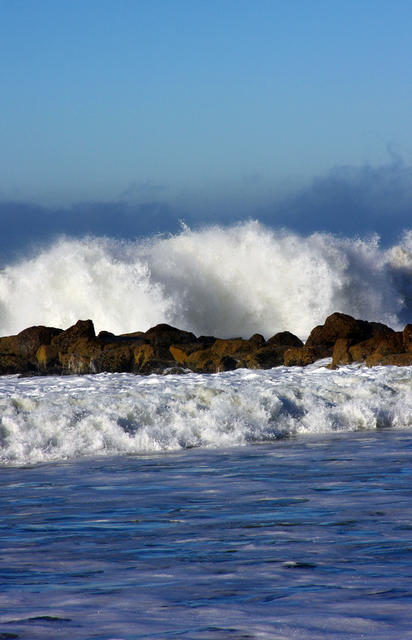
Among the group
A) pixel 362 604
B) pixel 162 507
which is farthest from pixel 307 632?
pixel 162 507

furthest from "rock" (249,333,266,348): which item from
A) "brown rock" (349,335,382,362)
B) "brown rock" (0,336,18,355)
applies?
"brown rock" (0,336,18,355)

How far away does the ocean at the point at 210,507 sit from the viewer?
9.43ft

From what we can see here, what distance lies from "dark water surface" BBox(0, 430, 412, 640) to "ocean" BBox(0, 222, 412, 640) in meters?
0.01

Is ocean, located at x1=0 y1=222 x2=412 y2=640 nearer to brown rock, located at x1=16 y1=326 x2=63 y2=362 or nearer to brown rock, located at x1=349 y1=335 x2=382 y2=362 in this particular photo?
brown rock, located at x1=349 y1=335 x2=382 y2=362

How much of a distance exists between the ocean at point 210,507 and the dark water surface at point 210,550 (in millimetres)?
11

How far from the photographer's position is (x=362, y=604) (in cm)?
293

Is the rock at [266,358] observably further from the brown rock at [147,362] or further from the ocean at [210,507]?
the brown rock at [147,362]

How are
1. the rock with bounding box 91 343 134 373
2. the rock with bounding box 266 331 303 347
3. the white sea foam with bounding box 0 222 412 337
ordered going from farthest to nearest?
the white sea foam with bounding box 0 222 412 337, the rock with bounding box 266 331 303 347, the rock with bounding box 91 343 134 373

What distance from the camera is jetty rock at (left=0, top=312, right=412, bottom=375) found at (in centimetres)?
1449

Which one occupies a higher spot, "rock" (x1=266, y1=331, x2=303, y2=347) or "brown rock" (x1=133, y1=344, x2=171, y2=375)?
"rock" (x1=266, y1=331, x2=303, y2=347)

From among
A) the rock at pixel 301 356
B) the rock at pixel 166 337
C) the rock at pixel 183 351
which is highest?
the rock at pixel 166 337

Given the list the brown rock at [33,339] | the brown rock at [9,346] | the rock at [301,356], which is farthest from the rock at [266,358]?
the brown rock at [9,346]

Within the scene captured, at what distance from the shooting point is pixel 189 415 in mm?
8617

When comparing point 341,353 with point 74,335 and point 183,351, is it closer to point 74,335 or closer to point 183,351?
point 183,351
